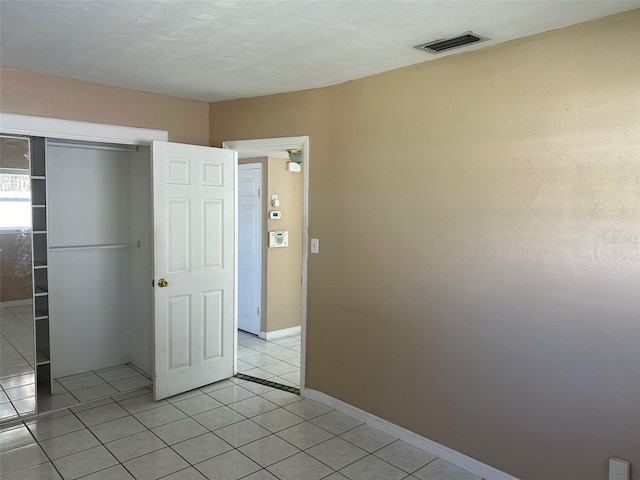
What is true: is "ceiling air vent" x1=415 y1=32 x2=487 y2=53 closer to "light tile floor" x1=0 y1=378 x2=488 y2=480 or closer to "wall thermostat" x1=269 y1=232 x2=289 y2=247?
"light tile floor" x1=0 y1=378 x2=488 y2=480

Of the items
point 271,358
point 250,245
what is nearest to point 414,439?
point 271,358

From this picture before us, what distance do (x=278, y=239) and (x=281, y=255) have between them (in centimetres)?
20

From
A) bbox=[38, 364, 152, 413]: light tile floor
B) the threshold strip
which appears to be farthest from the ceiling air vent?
bbox=[38, 364, 152, 413]: light tile floor

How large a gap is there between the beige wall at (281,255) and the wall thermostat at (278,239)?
51 millimetres

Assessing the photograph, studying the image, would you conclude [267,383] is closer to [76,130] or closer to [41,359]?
[41,359]

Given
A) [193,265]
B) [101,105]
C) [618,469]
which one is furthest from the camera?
[193,265]

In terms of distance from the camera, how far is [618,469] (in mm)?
2195

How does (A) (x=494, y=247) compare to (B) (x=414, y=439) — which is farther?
(B) (x=414, y=439)

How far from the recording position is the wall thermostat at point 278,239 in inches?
207

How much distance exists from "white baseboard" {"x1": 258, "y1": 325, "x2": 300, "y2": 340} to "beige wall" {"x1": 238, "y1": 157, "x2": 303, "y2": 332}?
36mm

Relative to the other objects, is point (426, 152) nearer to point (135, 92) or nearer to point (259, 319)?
point (135, 92)

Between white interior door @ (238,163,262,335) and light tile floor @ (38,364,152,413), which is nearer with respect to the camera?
light tile floor @ (38,364,152,413)

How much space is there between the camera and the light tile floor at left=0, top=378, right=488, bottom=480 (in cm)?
272

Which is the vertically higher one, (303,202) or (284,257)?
(303,202)
